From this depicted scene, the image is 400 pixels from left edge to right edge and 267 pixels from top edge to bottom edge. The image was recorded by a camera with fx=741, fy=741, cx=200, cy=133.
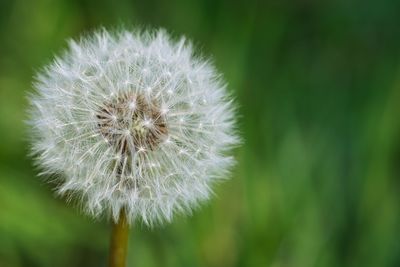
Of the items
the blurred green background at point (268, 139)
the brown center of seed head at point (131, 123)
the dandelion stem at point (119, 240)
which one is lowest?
the dandelion stem at point (119, 240)

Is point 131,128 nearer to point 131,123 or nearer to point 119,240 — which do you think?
point 131,123

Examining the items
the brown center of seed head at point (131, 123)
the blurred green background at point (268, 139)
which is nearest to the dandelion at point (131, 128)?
the brown center of seed head at point (131, 123)

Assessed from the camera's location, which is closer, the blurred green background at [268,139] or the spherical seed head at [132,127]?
the spherical seed head at [132,127]

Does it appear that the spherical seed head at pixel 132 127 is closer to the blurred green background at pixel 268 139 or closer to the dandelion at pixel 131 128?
the dandelion at pixel 131 128

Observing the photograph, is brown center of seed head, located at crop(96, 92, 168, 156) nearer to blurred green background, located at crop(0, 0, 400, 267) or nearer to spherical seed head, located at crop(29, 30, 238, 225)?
spherical seed head, located at crop(29, 30, 238, 225)

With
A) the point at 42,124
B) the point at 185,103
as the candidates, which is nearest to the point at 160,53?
the point at 185,103

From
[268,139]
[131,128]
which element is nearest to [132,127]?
[131,128]
